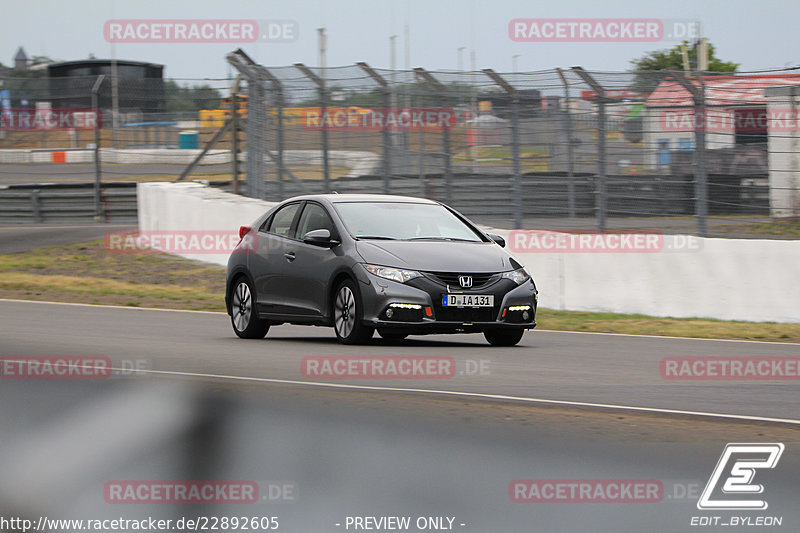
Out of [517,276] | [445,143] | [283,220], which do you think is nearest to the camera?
[517,276]

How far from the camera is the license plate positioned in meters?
11.3

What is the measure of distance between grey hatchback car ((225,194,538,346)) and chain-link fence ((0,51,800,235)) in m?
4.58

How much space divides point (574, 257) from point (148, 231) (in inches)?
465

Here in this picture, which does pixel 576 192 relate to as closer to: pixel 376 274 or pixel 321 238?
pixel 321 238

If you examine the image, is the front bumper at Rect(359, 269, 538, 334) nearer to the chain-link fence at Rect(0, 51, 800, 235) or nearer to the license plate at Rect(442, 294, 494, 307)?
the license plate at Rect(442, 294, 494, 307)

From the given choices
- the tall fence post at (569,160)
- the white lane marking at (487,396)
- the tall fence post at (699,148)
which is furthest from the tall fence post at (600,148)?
the white lane marking at (487,396)

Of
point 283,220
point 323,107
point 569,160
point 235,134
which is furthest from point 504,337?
point 235,134

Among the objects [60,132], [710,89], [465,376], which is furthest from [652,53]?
[465,376]

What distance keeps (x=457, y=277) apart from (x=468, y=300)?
0.73ft

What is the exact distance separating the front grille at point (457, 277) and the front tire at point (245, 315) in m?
2.44

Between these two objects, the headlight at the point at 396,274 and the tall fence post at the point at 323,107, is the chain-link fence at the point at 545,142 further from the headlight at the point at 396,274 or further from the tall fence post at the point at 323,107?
the headlight at the point at 396,274

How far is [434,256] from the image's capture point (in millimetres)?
11570

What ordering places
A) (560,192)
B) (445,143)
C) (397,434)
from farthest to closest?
(445,143) < (560,192) < (397,434)

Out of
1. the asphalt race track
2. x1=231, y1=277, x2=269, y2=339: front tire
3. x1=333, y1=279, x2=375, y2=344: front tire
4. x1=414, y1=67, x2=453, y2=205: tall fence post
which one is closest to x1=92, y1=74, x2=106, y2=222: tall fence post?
x1=414, y1=67, x2=453, y2=205: tall fence post
